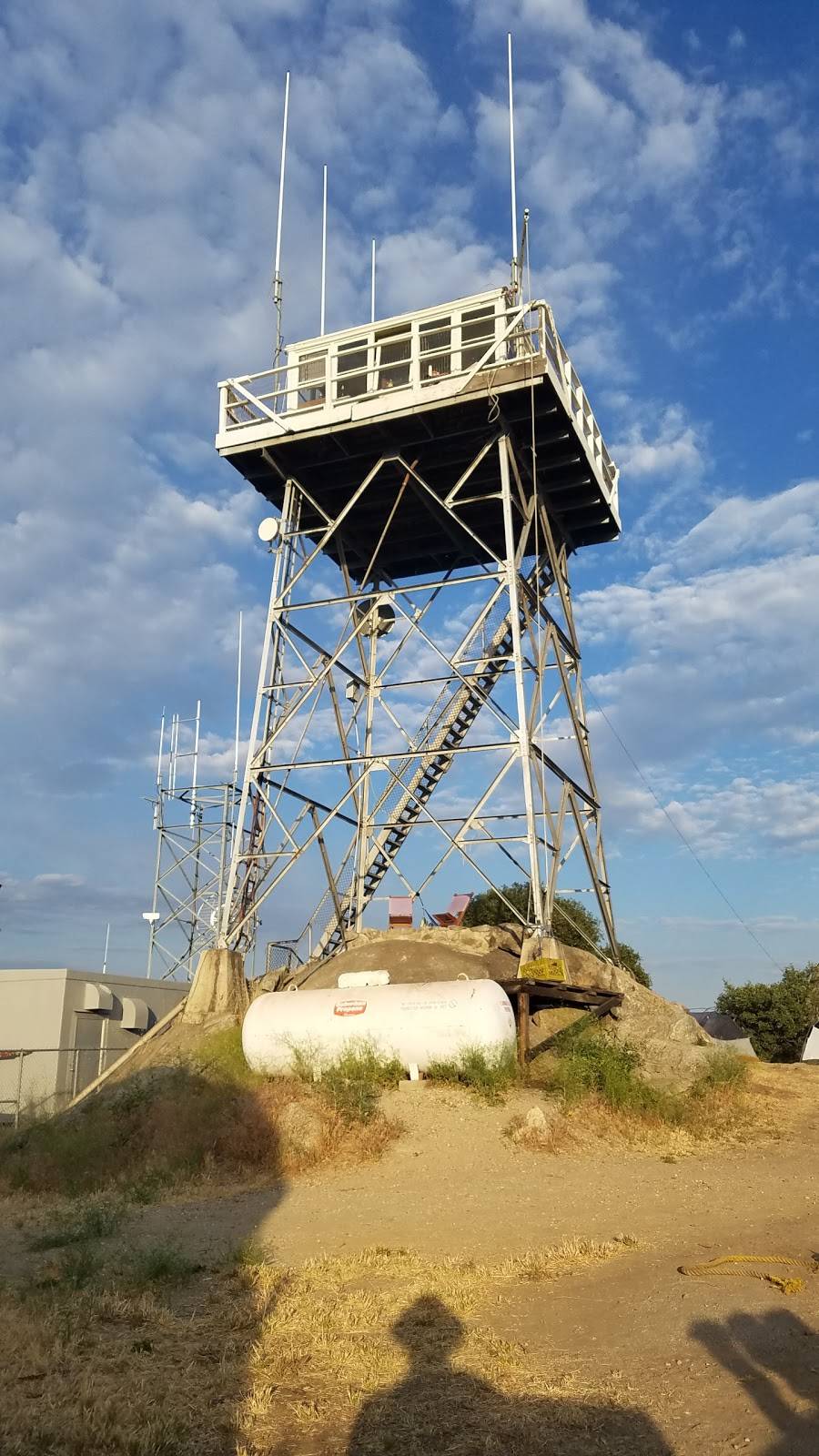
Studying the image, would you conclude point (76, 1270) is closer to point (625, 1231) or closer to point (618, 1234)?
point (618, 1234)

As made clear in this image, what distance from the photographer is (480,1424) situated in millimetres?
6641

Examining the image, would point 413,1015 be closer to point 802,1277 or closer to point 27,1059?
point 802,1277

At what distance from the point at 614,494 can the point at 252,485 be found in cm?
1097

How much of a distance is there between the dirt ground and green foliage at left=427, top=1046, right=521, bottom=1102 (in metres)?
0.32

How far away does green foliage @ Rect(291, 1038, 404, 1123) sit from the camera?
19219 millimetres

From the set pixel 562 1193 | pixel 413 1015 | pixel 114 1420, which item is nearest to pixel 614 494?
pixel 413 1015

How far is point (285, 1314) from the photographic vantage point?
369 inches

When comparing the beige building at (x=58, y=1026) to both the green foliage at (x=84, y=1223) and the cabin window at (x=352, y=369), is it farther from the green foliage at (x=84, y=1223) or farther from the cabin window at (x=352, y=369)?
the cabin window at (x=352, y=369)

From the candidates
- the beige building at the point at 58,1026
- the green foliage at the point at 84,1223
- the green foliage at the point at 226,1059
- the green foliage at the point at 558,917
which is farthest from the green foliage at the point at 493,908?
the green foliage at the point at 84,1223

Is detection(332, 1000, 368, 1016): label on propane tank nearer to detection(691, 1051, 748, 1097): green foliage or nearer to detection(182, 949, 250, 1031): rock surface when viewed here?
detection(182, 949, 250, 1031): rock surface

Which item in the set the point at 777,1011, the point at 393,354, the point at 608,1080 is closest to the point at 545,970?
the point at 608,1080

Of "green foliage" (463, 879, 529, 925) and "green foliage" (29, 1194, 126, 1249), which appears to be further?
"green foliage" (463, 879, 529, 925)

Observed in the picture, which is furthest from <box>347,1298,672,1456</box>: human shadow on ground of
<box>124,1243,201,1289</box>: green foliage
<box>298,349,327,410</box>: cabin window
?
<box>298,349,327,410</box>: cabin window

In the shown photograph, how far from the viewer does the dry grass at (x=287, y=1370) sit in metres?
6.52
